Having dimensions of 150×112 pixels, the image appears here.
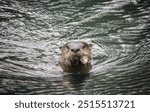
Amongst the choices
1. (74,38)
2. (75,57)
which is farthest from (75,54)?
(74,38)

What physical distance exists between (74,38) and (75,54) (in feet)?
7.33

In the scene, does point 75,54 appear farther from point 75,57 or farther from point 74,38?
point 74,38

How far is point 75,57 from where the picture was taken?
8688 millimetres

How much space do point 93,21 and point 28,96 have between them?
15.6ft

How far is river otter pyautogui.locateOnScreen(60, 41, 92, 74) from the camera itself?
28.3 ft

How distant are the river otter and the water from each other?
17cm

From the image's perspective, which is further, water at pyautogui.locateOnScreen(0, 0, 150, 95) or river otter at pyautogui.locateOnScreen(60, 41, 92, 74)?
river otter at pyautogui.locateOnScreen(60, 41, 92, 74)

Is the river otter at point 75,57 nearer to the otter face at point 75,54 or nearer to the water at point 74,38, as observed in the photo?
the otter face at point 75,54

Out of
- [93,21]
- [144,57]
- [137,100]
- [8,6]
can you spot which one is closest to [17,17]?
[8,6]

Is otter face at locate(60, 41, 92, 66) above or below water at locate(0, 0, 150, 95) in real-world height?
above

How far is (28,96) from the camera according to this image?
737 cm

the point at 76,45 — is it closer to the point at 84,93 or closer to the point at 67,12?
the point at 84,93

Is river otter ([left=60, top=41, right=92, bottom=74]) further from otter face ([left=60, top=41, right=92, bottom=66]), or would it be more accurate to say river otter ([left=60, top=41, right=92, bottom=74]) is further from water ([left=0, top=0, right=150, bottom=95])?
water ([left=0, top=0, right=150, bottom=95])

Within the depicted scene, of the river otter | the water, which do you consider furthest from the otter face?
the water
